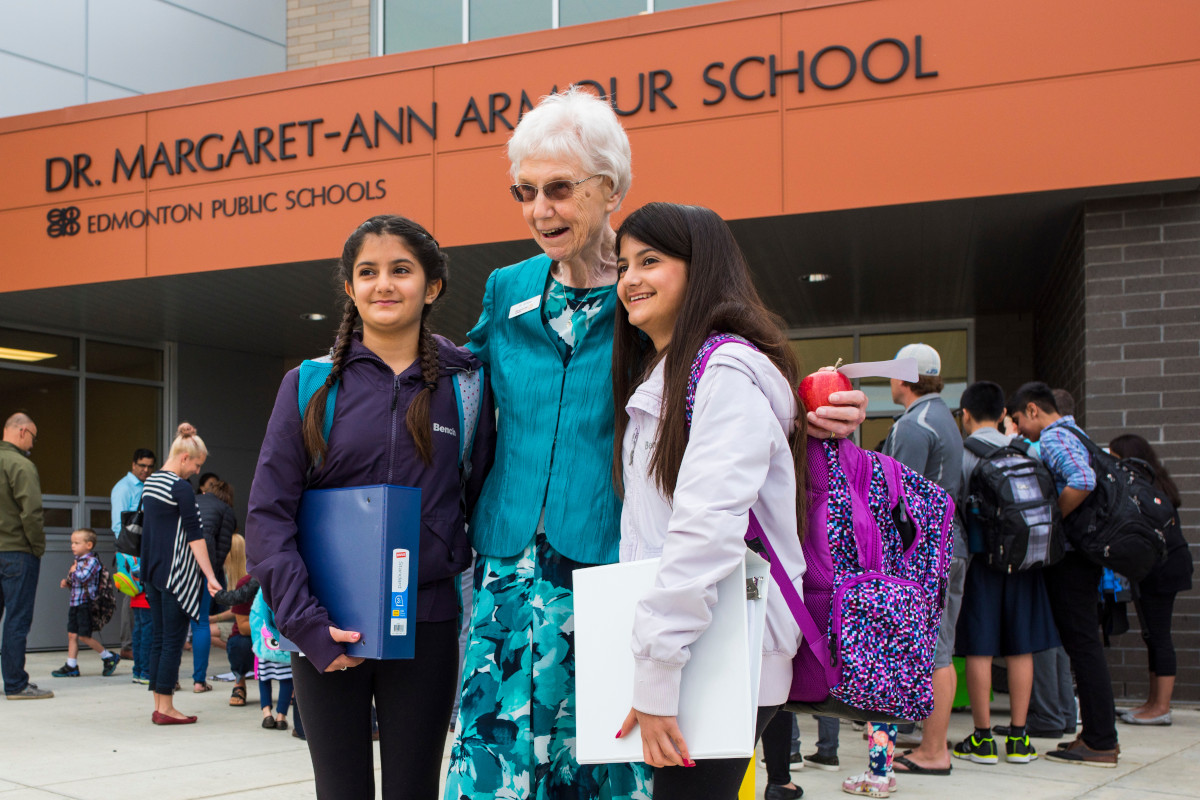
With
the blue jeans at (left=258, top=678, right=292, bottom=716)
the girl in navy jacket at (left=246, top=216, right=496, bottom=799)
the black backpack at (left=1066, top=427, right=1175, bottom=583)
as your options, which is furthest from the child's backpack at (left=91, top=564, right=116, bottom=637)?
the girl in navy jacket at (left=246, top=216, right=496, bottom=799)

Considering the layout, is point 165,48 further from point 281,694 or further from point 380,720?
point 380,720

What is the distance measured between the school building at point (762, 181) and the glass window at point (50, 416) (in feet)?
0.10

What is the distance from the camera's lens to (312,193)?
31.4 feet

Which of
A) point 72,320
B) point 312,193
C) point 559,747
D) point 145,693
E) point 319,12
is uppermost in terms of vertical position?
point 319,12

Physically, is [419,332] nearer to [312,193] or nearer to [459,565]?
[459,565]

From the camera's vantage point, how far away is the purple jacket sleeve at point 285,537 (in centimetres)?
214

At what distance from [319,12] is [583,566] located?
1338 centimetres

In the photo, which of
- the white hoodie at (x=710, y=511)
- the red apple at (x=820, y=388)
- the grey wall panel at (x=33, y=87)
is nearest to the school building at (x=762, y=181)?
the grey wall panel at (x=33, y=87)

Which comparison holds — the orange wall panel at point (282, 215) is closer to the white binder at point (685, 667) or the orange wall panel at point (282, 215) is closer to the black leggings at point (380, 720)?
the black leggings at point (380, 720)

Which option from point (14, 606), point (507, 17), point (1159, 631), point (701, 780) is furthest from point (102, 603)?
point (701, 780)

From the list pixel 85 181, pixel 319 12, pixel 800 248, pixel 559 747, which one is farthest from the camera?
pixel 319 12

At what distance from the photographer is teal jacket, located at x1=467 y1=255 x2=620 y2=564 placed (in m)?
2.26

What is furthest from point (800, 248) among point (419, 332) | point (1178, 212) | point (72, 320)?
point (72, 320)

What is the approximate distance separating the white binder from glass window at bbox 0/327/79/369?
12.5 m
